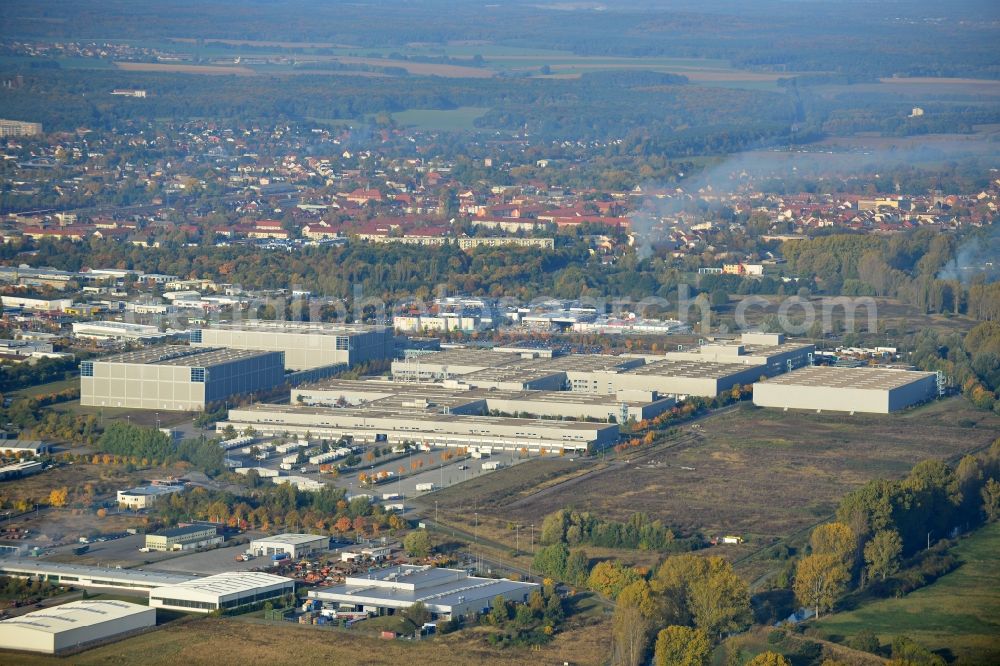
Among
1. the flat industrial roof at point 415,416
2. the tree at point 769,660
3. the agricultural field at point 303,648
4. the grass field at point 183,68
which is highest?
the grass field at point 183,68

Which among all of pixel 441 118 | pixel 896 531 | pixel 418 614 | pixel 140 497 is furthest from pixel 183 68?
pixel 418 614

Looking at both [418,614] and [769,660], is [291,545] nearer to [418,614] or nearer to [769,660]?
[418,614]

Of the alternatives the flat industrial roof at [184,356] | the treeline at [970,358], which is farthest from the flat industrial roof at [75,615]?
the treeline at [970,358]

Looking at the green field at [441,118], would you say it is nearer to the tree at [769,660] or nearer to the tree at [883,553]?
the tree at [883,553]

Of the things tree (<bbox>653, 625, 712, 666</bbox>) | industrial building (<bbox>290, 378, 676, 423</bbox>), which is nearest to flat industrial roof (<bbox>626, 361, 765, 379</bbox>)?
industrial building (<bbox>290, 378, 676, 423</bbox>)

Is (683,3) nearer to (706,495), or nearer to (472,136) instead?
(472,136)
